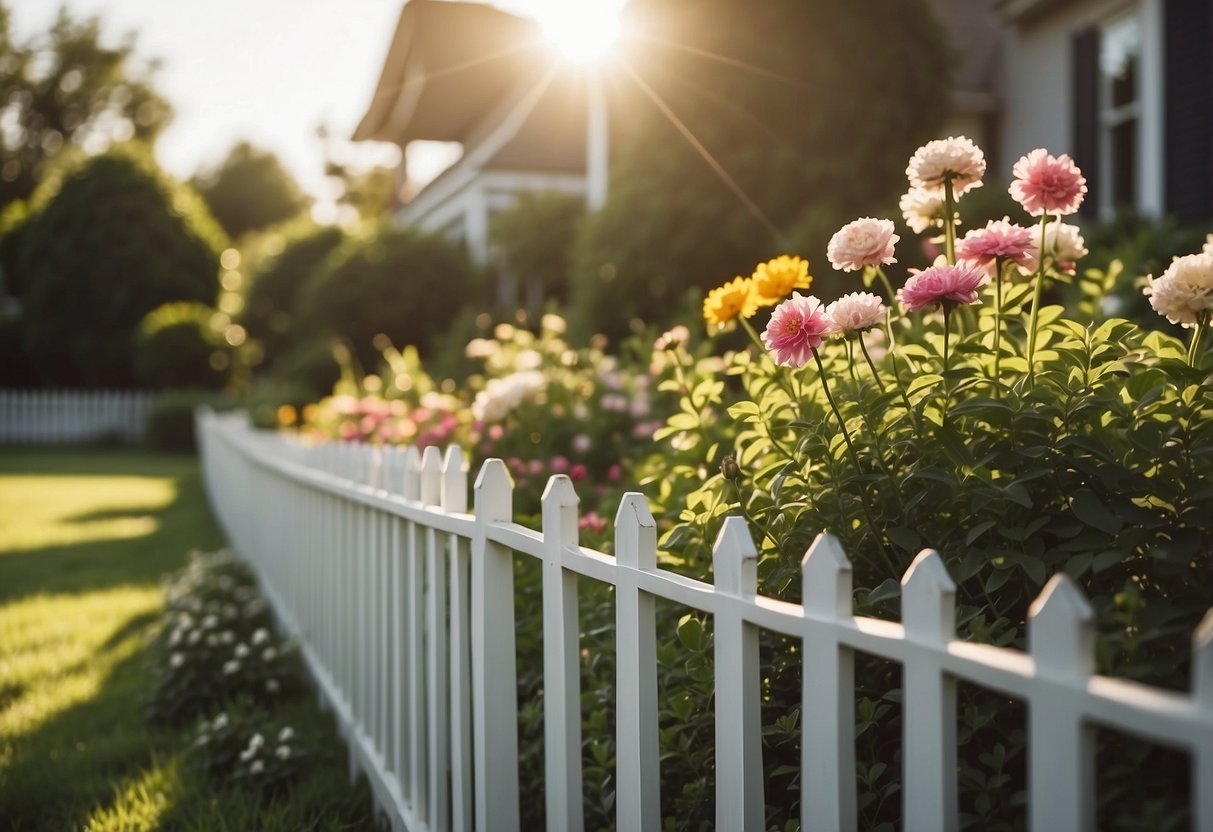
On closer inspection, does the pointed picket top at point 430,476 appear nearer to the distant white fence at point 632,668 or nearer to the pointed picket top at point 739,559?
the distant white fence at point 632,668

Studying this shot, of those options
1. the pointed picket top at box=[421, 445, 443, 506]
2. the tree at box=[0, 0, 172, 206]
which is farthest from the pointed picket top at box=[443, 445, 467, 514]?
the tree at box=[0, 0, 172, 206]

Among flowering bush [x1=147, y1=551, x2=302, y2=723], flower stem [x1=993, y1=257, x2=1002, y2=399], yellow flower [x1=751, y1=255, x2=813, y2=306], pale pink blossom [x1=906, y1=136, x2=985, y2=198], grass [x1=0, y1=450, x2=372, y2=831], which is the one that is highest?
pale pink blossom [x1=906, y1=136, x2=985, y2=198]

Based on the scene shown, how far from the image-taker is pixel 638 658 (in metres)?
1.78

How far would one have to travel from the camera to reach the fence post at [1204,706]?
969 millimetres

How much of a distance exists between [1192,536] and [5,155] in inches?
1787

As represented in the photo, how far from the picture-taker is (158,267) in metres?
26.1

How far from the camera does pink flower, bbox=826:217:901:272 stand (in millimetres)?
1948

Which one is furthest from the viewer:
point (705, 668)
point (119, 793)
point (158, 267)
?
point (158, 267)

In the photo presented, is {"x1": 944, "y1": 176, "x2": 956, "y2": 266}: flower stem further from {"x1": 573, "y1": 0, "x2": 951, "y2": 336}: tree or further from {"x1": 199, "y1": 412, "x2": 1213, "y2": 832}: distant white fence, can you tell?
{"x1": 573, "y1": 0, "x2": 951, "y2": 336}: tree

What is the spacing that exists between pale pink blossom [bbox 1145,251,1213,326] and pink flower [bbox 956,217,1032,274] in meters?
0.22

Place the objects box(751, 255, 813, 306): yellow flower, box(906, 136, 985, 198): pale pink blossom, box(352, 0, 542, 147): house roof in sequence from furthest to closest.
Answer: box(352, 0, 542, 147): house roof → box(751, 255, 813, 306): yellow flower → box(906, 136, 985, 198): pale pink blossom


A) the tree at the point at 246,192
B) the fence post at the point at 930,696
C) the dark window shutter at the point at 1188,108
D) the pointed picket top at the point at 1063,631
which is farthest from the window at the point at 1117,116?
the tree at the point at 246,192

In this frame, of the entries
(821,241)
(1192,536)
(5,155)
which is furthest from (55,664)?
(5,155)

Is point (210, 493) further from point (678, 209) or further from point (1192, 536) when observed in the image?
point (1192, 536)
